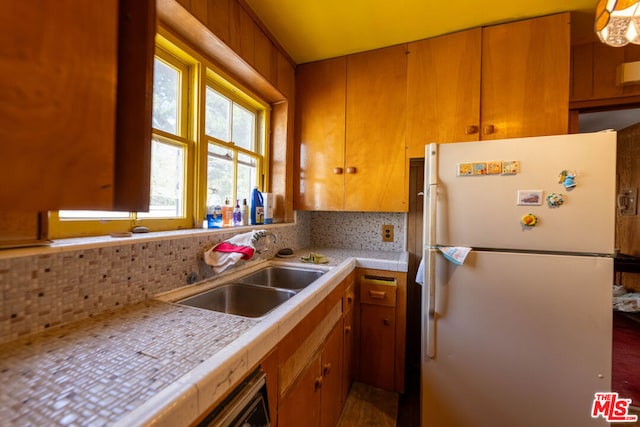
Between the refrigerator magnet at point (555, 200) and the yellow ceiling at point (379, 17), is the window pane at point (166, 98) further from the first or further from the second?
the refrigerator magnet at point (555, 200)

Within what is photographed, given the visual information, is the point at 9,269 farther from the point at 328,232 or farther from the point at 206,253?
the point at 328,232

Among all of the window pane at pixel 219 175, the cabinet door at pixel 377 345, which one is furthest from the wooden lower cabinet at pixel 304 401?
the window pane at pixel 219 175

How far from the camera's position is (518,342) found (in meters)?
1.14

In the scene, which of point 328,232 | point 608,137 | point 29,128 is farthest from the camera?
point 328,232

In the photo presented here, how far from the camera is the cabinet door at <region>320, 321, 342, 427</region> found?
115 centimetres

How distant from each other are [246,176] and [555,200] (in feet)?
5.69

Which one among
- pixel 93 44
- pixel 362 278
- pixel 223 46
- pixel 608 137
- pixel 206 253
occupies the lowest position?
pixel 362 278

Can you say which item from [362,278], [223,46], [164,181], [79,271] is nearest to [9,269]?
[79,271]

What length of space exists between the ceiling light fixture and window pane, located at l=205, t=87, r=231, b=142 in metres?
1.78

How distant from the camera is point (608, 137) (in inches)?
41.5

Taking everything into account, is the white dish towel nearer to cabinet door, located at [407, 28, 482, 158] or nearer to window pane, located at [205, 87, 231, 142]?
window pane, located at [205, 87, 231, 142]

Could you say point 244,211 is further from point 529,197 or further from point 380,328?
point 529,197

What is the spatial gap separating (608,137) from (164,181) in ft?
6.62

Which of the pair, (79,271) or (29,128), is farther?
(79,271)
